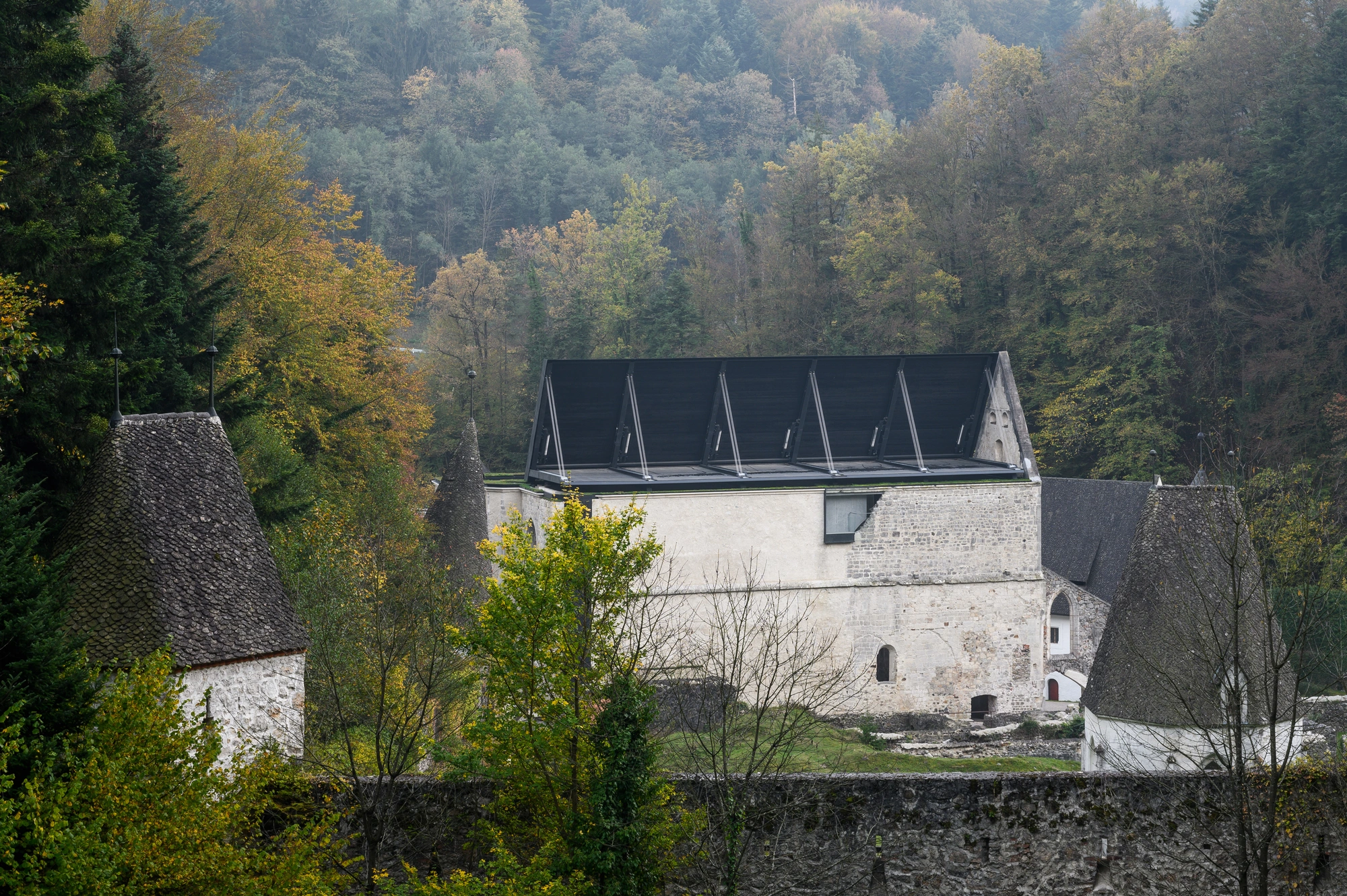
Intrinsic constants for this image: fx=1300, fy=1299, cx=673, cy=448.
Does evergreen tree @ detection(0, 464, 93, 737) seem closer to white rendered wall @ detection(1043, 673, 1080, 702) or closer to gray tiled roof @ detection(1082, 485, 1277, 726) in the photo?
gray tiled roof @ detection(1082, 485, 1277, 726)

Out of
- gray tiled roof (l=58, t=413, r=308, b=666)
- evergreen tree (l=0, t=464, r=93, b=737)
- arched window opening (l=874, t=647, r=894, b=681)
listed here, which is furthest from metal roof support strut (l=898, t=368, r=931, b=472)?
evergreen tree (l=0, t=464, r=93, b=737)

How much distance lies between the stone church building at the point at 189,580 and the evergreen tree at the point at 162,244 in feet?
12.6

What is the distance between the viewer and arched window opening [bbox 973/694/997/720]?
30.7 m

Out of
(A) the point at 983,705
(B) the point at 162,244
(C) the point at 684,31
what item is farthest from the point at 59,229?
(C) the point at 684,31

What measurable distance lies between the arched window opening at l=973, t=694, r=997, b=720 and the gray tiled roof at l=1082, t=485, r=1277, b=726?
11.7 metres

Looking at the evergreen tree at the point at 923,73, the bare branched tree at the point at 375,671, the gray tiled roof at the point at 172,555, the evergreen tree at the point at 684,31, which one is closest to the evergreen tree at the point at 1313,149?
the bare branched tree at the point at 375,671

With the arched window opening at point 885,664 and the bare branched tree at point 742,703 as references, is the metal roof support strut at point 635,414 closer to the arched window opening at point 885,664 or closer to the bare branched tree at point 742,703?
the bare branched tree at point 742,703

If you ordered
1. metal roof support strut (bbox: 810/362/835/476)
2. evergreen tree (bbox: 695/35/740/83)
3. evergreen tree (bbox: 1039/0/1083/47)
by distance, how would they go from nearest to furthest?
metal roof support strut (bbox: 810/362/835/476) < evergreen tree (bbox: 695/35/740/83) < evergreen tree (bbox: 1039/0/1083/47)

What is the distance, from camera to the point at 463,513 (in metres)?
23.8

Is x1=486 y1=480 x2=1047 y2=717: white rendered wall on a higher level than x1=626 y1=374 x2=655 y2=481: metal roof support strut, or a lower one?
lower

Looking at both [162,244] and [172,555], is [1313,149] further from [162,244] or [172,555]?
[172,555]

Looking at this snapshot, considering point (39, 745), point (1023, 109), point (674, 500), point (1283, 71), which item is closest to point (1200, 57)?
point (1283, 71)

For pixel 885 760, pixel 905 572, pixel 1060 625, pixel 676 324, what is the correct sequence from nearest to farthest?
1. pixel 885 760
2. pixel 905 572
3. pixel 1060 625
4. pixel 676 324

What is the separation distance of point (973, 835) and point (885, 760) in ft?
37.2
